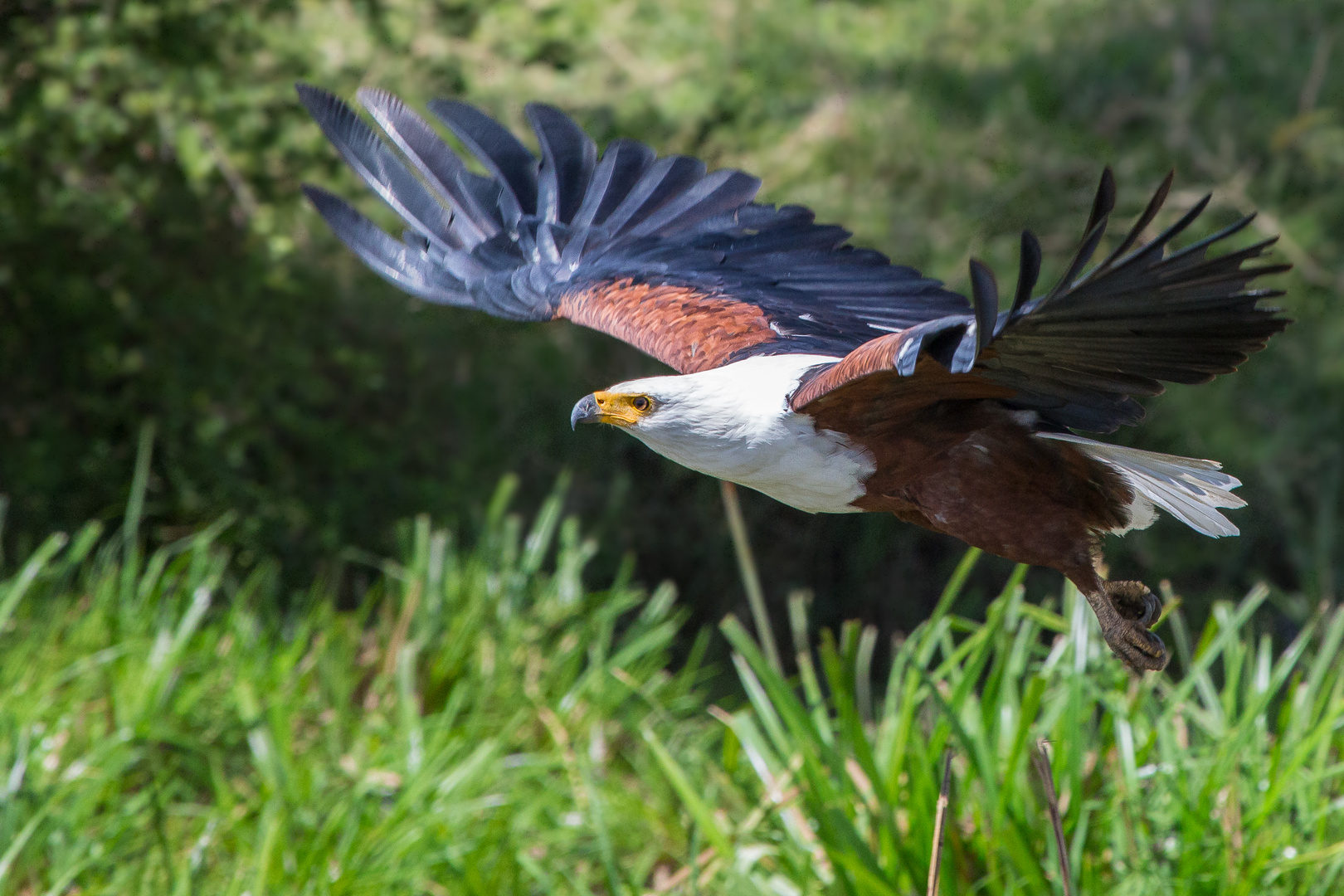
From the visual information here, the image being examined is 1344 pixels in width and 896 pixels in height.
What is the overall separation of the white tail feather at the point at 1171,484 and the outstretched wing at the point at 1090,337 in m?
0.19

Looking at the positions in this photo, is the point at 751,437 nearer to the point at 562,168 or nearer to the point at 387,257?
the point at 387,257

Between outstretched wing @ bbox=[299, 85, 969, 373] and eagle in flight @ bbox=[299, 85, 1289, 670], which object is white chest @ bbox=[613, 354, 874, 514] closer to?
eagle in flight @ bbox=[299, 85, 1289, 670]

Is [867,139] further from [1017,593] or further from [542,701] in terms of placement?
[1017,593]

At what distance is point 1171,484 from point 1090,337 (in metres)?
0.73

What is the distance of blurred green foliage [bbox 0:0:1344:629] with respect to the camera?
19.0ft

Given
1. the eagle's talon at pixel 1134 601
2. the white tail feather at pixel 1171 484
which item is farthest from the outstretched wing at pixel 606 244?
the eagle's talon at pixel 1134 601

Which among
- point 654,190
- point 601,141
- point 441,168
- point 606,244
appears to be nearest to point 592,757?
point 606,244

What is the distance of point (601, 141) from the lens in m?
6.87

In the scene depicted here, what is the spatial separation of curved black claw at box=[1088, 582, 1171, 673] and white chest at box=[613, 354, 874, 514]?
2.00 feet

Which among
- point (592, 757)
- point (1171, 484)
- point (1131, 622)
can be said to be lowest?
point (592, 757)

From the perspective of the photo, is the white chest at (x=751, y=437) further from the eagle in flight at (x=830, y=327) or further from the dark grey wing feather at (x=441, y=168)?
the dark grey wing feather at (x=441, y=168)

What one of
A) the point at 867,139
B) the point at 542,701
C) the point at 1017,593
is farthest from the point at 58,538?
the point at 867,139

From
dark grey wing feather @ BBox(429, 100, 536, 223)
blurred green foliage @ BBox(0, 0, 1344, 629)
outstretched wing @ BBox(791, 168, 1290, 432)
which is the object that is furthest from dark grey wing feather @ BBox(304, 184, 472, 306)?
blurred green foliage @ BBox(0, 0, 1344, 629)

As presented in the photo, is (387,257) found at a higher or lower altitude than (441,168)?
lower
